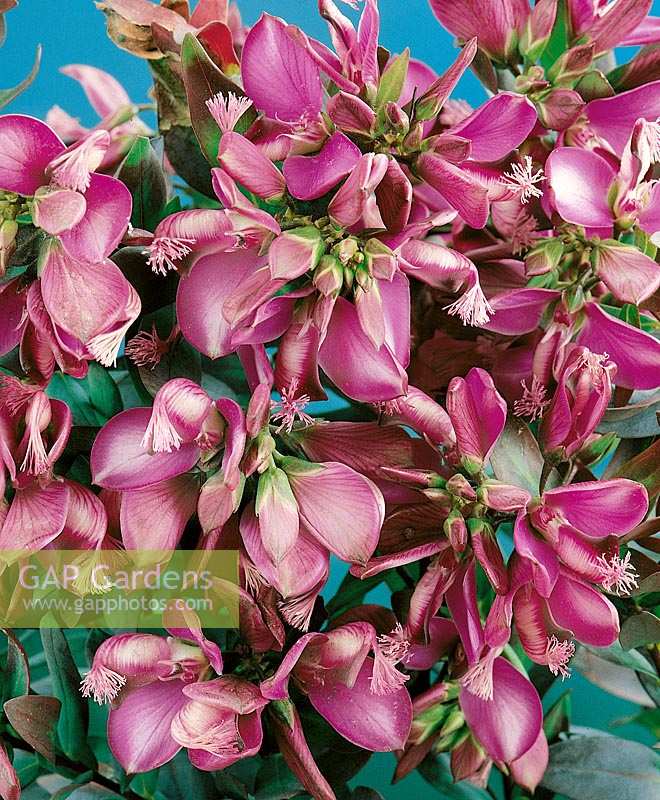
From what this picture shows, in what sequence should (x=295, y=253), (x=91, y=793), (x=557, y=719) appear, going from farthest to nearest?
1. (x=557, y=719)
2. (x=91, y=793)
3. (x=295, y=253)

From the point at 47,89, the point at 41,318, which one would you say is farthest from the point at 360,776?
the point at 47,89

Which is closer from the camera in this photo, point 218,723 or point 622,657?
point 218,723

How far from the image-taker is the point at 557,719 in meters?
0.56

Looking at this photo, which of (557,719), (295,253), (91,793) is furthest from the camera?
(557,719)

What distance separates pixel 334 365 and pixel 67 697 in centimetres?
20

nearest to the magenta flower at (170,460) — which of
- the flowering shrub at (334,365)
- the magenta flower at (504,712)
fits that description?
the flowering shrub at (334,365)

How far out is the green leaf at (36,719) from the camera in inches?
15.5

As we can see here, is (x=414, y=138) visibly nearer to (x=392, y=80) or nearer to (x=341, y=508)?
(x=392, y=80)

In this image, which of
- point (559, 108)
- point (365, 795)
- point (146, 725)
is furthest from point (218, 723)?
point (559, 108)

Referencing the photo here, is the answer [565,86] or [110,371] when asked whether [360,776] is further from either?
[565,86]

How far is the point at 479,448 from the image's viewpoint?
370 mm

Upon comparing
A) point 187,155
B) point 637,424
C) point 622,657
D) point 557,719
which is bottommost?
point 557,719

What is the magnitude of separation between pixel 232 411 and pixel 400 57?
5.3 inches

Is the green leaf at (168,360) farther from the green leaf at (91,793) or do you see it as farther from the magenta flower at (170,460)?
the green leaf at (91,793)
